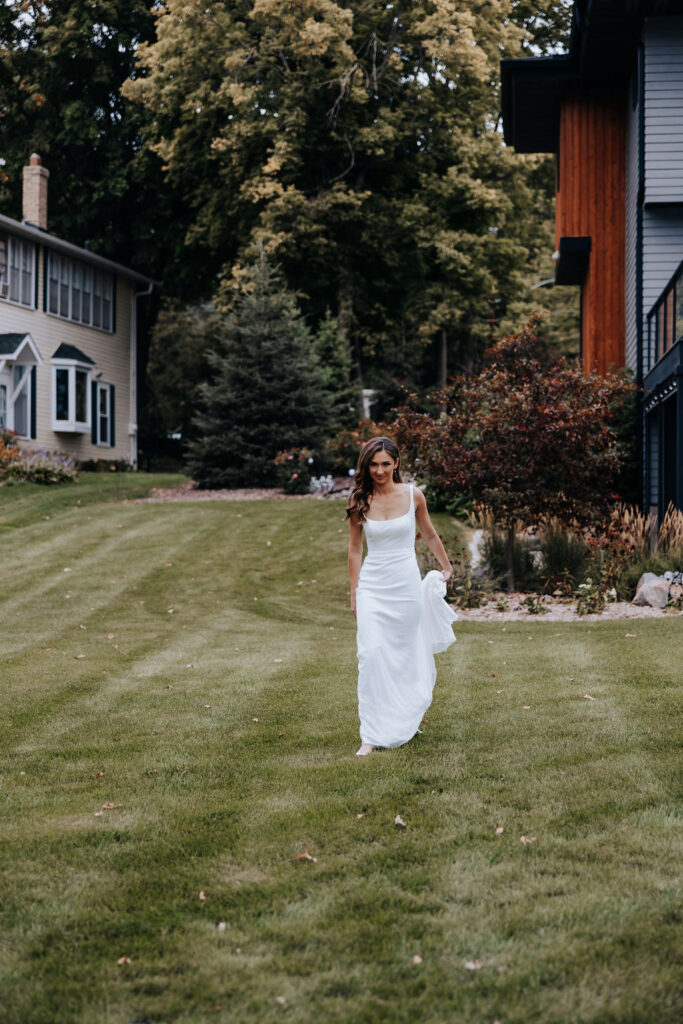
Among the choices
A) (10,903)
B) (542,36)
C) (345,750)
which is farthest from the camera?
(542,36)

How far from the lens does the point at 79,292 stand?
32406mm

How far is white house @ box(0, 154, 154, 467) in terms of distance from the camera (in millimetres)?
29016

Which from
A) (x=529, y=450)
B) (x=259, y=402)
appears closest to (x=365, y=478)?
(x=529, y=450)

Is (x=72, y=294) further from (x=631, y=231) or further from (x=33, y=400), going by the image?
(x=631, y=231)

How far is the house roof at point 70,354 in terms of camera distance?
3105 centimetres

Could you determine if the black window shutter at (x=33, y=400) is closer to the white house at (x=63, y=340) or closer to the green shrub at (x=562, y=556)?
the white house at (x=63, y=340)

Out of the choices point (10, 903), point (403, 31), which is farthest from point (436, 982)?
point (403, 31)

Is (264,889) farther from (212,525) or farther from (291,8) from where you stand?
(291,8)

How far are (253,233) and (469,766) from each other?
24.0m

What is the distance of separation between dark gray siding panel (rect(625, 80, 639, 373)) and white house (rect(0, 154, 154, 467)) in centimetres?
1656

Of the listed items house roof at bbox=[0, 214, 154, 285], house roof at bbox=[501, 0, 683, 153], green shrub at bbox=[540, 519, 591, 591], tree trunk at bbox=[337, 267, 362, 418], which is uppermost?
house roof at bbox=[501, 0, 683, 153]

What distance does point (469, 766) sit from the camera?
5.77 meters

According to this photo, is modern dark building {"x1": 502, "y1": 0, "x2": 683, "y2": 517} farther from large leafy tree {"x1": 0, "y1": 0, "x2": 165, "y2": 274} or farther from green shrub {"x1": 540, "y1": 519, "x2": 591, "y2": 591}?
large leafy tree {"x1": 0, "y1": 0, "x2": 165, "y2": 274}

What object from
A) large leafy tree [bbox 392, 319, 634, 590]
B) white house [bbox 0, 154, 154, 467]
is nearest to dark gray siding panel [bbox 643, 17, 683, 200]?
large leafy tree [bbox 392, 319, 634, 590]
